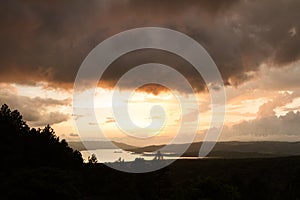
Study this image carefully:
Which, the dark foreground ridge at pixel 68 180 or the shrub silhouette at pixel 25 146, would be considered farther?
the shrub silhouette at pixel 25 146

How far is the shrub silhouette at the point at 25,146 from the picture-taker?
61263mm

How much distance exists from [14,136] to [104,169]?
51.6 feet

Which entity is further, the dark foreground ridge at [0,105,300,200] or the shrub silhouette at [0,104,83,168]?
the shrub silhouette at [0,104,83,168]

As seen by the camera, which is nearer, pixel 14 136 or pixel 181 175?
pixel 14 136

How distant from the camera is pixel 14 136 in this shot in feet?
213

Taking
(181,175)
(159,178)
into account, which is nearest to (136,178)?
(159,178)

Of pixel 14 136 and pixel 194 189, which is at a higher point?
pixel 14 136

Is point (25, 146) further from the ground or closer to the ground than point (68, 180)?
further from the ground

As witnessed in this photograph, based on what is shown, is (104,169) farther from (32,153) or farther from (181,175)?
(181,175)

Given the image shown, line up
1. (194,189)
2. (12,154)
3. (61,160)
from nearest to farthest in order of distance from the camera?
(194,189) → (12,154) → (61,160)

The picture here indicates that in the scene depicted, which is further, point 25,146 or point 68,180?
point 25,146

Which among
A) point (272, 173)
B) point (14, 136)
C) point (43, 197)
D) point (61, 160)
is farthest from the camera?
point (272, 173)

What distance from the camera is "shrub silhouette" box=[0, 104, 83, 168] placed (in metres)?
61.3

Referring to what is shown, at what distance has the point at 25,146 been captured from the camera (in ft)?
227
